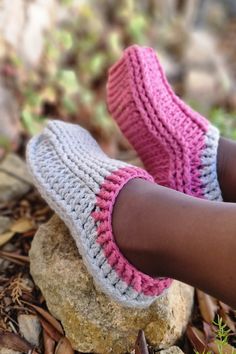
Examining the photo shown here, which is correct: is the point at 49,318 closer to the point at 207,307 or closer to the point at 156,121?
the point at 207,307

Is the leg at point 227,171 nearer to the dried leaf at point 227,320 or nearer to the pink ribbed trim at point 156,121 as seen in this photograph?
the pink ribbed trim at point 156,121

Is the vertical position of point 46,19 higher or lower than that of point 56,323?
higher

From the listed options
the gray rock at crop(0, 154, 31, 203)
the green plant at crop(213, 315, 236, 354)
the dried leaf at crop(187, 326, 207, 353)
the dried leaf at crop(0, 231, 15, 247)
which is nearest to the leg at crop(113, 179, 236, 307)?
the green plant at crop(213, 315, 236, 354)

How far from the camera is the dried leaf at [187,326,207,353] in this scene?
3.47ft

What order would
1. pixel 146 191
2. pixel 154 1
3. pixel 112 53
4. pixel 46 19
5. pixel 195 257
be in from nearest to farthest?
pixel 195 257 < pixel 146 191 < pixel 46 19 < pixel 112 53 < pixel 154 1

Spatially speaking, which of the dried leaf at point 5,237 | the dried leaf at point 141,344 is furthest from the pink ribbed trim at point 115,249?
the dried leaf at point 5,237

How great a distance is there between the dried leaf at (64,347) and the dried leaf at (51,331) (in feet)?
0.04

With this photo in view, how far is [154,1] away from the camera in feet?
10.4

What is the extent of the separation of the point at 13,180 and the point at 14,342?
0.57m

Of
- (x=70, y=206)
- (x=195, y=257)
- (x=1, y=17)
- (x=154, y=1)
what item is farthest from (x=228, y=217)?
(x=154, y=1)

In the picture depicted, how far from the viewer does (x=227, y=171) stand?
120 centimetres

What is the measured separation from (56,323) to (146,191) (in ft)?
1.16

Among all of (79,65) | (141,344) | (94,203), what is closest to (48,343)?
(141,344)

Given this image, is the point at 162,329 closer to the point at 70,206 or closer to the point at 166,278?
the point at 166,278
